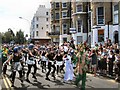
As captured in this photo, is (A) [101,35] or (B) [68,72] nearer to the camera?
(B) [68,72]

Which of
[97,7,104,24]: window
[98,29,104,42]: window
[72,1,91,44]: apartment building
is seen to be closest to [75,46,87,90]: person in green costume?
[98,29,104,42]: window

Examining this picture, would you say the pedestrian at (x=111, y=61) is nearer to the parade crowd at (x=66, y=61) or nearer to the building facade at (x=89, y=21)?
the parade crowd at (x=66, y=61)

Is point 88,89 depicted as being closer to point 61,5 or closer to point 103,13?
point 103,13

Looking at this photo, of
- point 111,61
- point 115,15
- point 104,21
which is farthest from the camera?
point 104,21

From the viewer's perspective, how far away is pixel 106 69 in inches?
752

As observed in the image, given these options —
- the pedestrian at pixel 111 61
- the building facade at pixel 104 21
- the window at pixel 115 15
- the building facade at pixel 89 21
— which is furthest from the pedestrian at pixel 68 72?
the window at pixel 115 15

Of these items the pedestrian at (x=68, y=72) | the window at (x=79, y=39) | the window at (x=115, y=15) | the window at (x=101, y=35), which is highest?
the window at (x=115, y=15)

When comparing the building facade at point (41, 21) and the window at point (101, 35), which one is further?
the building facade at point (41, 21)

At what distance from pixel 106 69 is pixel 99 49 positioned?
2.13m

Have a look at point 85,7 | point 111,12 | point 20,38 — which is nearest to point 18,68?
point 111,12

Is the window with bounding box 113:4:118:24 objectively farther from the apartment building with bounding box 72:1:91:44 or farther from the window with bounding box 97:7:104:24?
the apartment building with bounding box 72:1:91:44

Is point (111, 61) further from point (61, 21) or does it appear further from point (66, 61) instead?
point (61, 21)

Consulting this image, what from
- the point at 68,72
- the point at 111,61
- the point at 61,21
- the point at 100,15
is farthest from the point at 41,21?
the point at 68,72

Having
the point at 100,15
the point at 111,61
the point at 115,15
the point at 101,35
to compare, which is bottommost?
the point at 111,61
